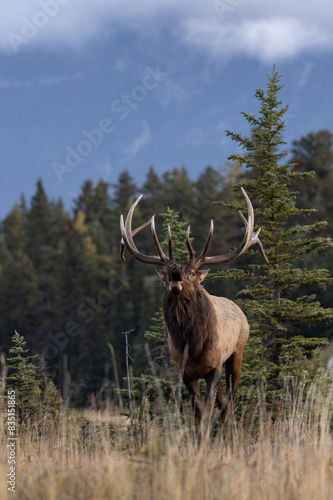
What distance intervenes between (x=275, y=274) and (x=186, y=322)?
397 centimetres

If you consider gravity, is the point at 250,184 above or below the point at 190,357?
above

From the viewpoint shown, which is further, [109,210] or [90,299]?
[109,210]

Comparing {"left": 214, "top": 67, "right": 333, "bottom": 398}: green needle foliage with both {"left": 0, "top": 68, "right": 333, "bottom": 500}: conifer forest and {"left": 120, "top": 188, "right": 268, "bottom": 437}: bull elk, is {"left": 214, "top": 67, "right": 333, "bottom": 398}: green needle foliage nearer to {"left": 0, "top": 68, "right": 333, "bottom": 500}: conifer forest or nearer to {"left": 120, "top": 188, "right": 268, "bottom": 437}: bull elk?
{"left": 0, "top": 68, "right": 333, "bottom": 500}: conifer forest

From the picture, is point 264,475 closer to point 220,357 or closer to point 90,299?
point 220,357

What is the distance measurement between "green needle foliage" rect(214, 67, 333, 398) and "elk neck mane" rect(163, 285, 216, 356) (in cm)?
290

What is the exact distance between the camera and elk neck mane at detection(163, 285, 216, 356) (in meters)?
6.58

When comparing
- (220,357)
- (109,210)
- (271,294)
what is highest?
(109,210)

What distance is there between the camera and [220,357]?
269 inches

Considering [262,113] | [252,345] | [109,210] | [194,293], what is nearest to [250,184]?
[262,113]

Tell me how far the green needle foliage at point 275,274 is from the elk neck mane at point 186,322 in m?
2.90

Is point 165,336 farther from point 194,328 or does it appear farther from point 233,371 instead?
point 194,328

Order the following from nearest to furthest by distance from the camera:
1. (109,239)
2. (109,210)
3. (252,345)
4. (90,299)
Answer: (252,345), (90,299), (109,239), (109,210)

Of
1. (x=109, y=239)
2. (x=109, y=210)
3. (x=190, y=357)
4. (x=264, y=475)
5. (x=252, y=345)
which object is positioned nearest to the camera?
(x=264, y=475)

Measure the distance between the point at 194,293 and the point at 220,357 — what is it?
2.87ft
